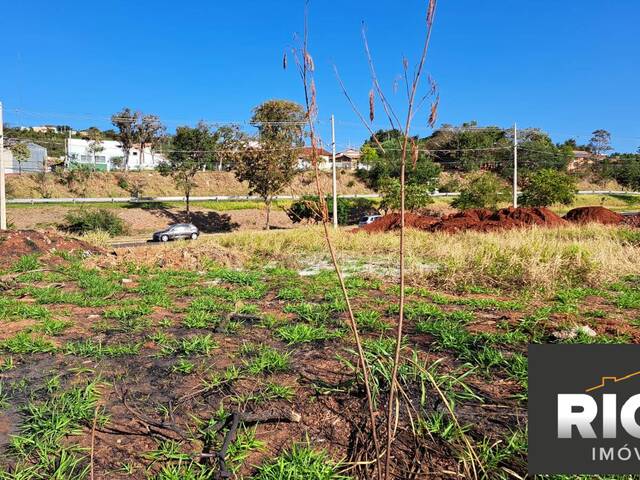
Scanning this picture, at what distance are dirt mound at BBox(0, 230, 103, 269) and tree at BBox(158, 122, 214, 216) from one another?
2092 centimetres

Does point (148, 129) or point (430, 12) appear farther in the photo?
point (148, 129)

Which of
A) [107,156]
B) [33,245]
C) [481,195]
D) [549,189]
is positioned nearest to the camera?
[33,245]

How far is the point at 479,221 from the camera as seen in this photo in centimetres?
1950

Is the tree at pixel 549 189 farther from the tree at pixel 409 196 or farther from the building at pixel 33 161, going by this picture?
the building at pixel 33 161

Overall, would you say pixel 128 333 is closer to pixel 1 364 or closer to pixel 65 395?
pixel 1 364

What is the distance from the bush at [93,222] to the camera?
2617cm

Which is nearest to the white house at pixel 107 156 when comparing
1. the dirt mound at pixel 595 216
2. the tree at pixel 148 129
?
the tree at pixel 148 129

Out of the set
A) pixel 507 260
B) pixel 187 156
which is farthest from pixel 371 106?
pixel 187 156

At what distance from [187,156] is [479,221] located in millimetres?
25434

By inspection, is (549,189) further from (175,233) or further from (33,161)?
(33,161)

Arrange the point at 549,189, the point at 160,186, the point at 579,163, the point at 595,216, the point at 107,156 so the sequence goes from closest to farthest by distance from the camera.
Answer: the point at 595,216
the point at 549,189
the point at 160,186
the point at 107,156
the point at 579,163

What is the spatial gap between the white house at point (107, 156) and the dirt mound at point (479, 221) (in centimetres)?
3855

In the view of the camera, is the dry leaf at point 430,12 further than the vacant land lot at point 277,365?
No

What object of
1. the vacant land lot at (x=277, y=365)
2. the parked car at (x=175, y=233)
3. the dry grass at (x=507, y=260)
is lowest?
the vacant land lot at (x=277, y=365)
